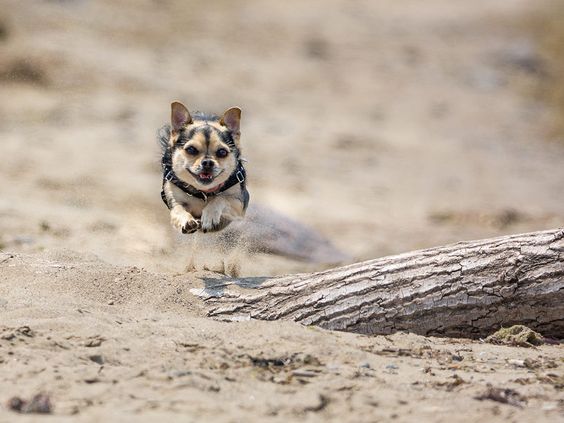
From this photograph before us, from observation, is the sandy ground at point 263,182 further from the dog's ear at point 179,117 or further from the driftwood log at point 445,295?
the dog's ear at point 179,117

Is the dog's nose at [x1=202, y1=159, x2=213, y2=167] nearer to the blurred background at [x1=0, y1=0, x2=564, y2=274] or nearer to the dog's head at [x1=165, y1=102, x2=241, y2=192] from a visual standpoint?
the dog's head at [x1=165, y1=102, x2=241, y2=192]

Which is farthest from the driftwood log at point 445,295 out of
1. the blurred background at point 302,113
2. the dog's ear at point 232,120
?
the blurred background at point 302,113

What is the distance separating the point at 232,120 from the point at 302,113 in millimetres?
11270

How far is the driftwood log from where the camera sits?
6289mm

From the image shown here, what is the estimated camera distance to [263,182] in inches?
606

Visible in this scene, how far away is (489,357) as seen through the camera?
236 inches

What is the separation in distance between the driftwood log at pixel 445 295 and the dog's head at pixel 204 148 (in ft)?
4.34

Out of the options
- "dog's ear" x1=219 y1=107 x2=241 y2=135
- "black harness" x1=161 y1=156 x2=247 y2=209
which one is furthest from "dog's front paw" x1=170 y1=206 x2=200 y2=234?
"dog's ear" x1=219 y1=107 x2=241 y2=135

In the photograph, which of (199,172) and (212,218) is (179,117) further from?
(212,218)

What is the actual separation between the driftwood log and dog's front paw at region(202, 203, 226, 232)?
984 millimetres

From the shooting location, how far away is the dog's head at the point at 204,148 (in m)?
7.50

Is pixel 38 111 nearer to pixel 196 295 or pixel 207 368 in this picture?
pixel 196 295

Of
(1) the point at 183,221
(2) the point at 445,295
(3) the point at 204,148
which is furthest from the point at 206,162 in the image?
(2) the point at 445,295

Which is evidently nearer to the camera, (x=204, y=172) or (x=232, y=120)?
(x=204, y=172)
